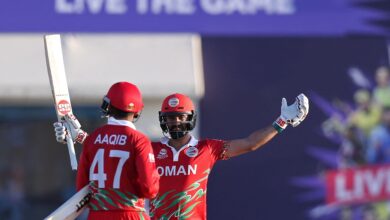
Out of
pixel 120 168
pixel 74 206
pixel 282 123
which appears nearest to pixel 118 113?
pixel 120 168

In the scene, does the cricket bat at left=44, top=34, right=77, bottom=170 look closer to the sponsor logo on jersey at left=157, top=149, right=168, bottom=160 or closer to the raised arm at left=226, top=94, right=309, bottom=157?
the sponsor logo on jersey at left=157, top=149, right=168, bottom=160

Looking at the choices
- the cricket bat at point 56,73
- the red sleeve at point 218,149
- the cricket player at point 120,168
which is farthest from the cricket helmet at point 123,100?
the cricket bat at point 56,73

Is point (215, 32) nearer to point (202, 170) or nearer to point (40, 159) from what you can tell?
point (40, 159)

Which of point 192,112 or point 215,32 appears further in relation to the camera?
point 215,32

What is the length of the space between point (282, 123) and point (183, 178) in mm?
754

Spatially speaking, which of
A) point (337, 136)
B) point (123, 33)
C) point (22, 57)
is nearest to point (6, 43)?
point (22, 57)

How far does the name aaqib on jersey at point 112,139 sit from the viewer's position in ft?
19.5

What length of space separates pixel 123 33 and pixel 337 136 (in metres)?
2.85

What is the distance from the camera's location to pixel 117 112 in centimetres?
605

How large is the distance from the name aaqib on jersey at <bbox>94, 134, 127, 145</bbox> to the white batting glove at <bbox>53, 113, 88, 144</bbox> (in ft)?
2.42

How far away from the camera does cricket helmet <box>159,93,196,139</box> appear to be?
6.66 metres

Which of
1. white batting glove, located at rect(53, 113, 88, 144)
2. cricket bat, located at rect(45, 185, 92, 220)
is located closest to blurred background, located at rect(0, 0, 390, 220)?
white batting glove, located at rect(53, 113, 88, 144)

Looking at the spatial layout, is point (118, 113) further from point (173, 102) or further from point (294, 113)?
point (294, 113)

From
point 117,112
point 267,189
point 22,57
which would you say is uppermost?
point 22,57
